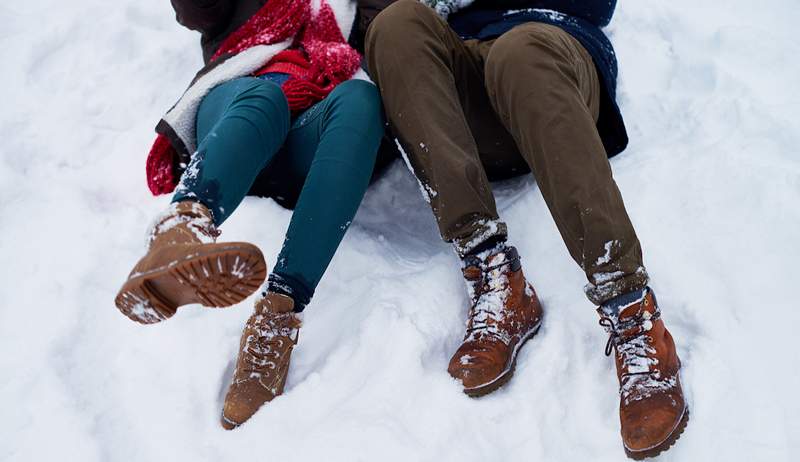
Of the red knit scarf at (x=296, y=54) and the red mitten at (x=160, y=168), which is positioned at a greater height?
the red knit scarf at (x=296, y=54)

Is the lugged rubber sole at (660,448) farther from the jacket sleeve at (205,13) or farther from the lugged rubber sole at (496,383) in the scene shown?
the jacket sleeve at (205,13)

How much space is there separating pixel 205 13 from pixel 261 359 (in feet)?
3.18

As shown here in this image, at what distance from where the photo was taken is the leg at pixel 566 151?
112 centimetres

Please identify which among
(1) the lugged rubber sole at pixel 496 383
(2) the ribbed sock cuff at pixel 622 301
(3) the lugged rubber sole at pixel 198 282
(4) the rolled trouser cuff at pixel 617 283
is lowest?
(1) the lugged rubber sole at pixel 496 383

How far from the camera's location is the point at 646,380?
3.60 ft

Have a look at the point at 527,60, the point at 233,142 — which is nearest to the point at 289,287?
the point at 233,142

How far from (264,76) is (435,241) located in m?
0.61

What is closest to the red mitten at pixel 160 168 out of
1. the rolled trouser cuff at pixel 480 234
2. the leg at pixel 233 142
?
the leg at pixel 233 142

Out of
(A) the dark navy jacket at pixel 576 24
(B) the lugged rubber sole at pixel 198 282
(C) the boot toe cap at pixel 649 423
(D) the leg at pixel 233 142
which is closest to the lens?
(B) the lugged rubber sole at pixel 198 282

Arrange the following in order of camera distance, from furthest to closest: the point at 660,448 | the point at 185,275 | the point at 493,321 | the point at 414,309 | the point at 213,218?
the point at 414,309 → the point at 493,321 → the point at 213,218 → the point at 660,448 → the point at 185,275

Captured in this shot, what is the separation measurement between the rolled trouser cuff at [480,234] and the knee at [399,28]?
41cm

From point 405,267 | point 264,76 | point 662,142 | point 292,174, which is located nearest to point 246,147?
point 292,174

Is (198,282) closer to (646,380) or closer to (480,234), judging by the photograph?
(480,234)

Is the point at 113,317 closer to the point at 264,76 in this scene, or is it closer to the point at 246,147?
the point at 246,147
